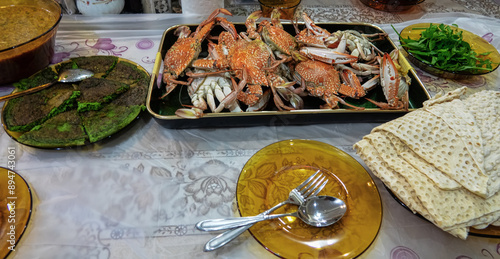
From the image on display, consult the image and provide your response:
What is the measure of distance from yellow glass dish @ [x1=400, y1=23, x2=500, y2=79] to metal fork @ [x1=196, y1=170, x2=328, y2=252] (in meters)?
0.90

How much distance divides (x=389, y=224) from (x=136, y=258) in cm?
73

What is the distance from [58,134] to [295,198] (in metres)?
0.79

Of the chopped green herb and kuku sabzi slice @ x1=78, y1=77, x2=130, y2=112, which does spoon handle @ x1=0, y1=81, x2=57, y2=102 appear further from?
the chopped green herb

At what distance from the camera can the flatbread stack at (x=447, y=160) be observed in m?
0.72

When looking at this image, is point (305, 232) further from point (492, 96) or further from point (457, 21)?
point (457, 21)

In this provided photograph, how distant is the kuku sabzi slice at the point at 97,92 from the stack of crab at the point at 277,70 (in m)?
0.18

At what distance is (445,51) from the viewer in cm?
132

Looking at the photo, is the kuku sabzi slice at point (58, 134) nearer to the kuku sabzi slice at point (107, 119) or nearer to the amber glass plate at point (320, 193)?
the kuku sabzi slice at point (107, 119)

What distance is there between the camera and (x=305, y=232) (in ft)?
2.49

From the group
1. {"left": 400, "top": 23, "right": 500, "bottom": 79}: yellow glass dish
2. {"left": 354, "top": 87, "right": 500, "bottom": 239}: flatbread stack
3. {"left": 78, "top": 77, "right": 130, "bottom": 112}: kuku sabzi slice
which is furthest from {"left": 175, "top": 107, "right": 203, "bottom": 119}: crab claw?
{"left": 400, "top": 23, "right": 500, "bottom": 79}: yellow glass dish

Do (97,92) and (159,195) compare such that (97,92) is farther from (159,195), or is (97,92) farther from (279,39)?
(279,39)

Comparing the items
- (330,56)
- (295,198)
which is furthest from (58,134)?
(330,56)

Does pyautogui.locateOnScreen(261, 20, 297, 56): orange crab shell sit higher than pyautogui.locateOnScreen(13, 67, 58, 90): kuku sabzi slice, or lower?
higher

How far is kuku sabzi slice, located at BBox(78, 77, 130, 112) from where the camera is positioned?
1.01m
